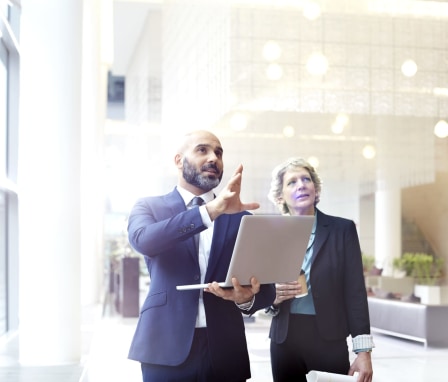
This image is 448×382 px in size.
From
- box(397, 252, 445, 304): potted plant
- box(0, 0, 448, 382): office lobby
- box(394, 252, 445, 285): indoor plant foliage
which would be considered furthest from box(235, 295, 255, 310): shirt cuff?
box(394, 252, 445, 285): indoor plant foliage

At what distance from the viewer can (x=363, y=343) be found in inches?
115

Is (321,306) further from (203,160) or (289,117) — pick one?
(289,117)

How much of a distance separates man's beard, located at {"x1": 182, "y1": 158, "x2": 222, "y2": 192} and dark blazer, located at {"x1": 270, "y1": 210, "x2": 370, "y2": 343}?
2.67 ft

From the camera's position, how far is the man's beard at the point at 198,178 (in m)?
2.40

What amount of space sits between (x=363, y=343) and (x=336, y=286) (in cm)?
25

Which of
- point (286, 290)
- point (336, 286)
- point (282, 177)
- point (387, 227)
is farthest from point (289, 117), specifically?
point (286, 290)

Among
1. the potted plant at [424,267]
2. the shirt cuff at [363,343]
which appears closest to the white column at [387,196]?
the potted plant at [424,267]

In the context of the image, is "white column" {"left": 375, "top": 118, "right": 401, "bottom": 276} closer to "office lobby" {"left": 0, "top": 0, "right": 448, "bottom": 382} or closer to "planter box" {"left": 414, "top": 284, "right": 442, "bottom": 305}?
"office lobby" {"left": 0, "top": 0, "right": 448, "bottom": 382}

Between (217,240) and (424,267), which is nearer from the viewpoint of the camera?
(217,240)

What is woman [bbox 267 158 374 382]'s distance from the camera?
2.96m

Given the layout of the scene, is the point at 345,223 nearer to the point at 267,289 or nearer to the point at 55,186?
the point at 267,289

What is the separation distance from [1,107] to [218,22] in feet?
14.8

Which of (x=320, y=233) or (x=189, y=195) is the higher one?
(x=189, y=195)

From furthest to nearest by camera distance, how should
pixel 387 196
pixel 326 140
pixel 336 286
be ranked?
pixel 387 196 < pixel 326 140 < pixel 336 286
